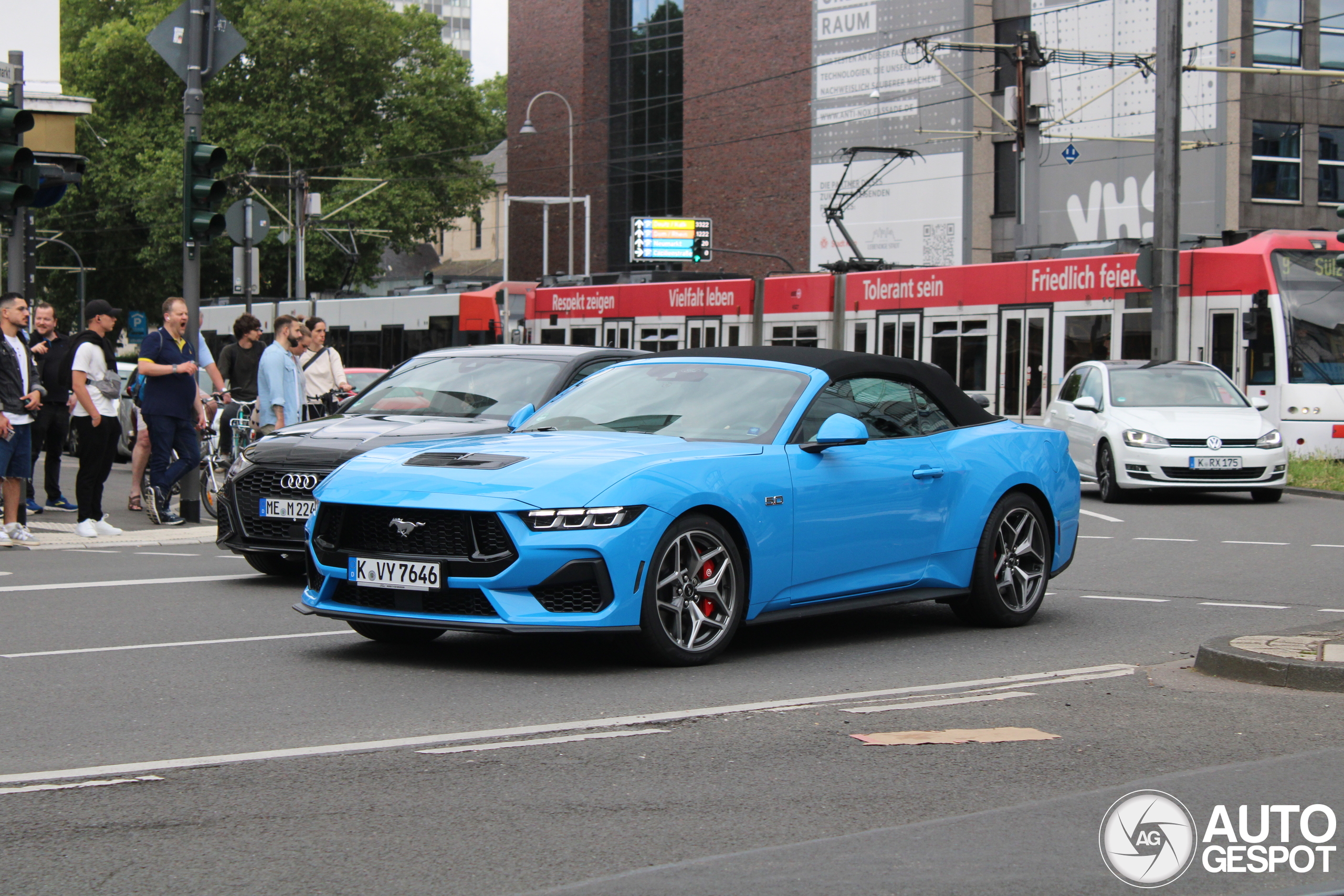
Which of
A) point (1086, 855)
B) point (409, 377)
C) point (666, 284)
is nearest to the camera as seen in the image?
point (1086, 855)

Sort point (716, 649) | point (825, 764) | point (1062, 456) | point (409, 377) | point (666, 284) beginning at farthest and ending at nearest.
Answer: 1. point (666, 284)
2. point (409, 377)
3. point (1062, 456)
4. point (716, 649)
5. point (825, 764)

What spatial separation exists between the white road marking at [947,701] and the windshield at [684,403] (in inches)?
63.7

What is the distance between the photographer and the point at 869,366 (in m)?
8.92

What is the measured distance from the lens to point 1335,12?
143ft

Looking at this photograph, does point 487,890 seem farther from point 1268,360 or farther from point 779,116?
point 779,116

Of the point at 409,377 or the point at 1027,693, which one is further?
the point at 409,377

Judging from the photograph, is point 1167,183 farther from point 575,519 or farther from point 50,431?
point 575,519

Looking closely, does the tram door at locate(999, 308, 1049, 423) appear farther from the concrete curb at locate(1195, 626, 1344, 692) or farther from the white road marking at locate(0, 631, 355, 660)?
the white road marking at locate(0, 631, 355, 660)

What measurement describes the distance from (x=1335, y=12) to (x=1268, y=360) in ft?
79.6

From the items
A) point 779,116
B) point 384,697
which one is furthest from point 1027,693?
point 779,116

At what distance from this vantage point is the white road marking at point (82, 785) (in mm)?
5258

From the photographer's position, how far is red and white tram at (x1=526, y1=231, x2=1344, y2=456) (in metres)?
22.9

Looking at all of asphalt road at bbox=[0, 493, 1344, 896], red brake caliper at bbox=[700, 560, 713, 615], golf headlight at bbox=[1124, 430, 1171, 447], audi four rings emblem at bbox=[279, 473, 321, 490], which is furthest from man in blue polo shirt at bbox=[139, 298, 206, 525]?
golf headlight at bbox=[1124, 430, 1171, 447]

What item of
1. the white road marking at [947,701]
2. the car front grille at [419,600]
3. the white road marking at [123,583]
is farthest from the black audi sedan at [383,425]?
the white road marking at [947,701]
